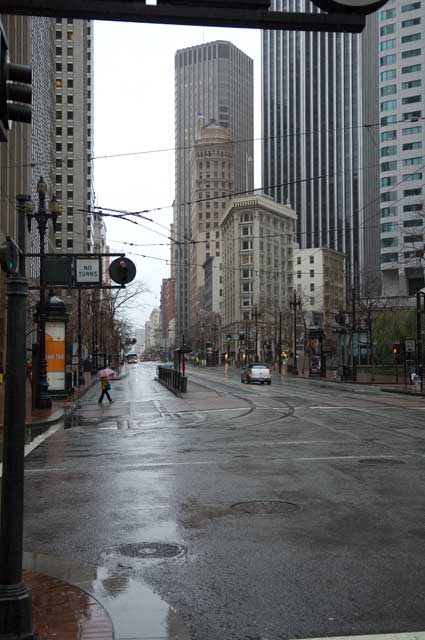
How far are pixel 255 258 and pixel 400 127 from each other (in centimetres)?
3766

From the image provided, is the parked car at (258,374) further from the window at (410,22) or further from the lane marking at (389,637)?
the window at (410,22)

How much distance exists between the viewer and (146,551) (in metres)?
7.00

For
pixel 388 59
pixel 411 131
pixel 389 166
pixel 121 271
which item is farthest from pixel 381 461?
pixel 388 59

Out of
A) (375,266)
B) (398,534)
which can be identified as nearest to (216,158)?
(375,266)

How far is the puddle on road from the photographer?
16.0ft

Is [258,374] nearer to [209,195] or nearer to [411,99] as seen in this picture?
[411,99]

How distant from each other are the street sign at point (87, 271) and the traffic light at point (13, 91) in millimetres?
18971

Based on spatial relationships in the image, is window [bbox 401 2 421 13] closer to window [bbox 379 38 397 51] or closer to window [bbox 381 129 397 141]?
window [bbox 379 38 397 51]

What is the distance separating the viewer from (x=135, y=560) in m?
6.70

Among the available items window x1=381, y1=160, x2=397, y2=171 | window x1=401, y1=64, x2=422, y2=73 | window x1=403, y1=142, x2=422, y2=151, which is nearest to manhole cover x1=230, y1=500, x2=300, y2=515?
window x1=403, y1=142, x2=422, y2=151

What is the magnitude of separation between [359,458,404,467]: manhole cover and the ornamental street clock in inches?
352

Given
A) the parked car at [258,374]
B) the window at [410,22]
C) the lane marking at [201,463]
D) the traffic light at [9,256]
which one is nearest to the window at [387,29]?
the window at [410,22]

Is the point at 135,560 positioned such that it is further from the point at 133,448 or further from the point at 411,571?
the point at 133,448

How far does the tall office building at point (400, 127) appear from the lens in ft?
384
